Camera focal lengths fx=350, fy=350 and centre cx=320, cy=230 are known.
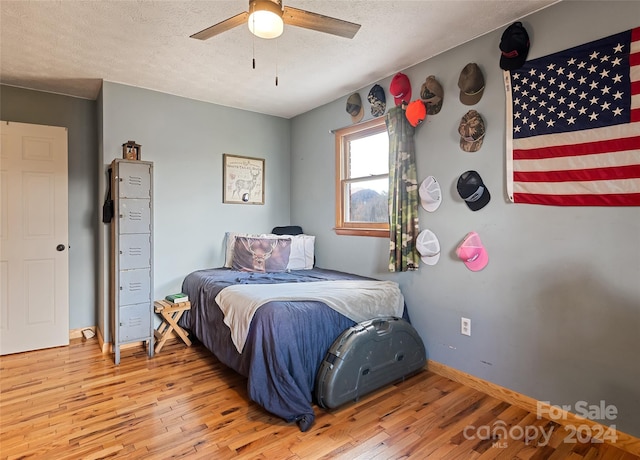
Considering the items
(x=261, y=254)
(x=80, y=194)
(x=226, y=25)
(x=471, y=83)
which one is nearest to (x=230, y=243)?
(x=261, y=254)

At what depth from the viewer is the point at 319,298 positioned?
7.70ft

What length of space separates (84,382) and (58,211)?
5.29ft

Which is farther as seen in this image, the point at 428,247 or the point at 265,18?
the point at 428,247

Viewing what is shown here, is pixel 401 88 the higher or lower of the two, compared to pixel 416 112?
higher

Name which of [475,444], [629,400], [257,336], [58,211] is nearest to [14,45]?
[58,211]

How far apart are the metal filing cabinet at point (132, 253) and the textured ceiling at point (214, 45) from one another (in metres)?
0.82

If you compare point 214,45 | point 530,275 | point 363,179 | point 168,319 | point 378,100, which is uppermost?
point 214,45

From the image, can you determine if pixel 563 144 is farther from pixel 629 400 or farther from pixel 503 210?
pixel 629 400

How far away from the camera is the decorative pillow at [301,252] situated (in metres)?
3.59

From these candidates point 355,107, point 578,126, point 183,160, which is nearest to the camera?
point 578,126

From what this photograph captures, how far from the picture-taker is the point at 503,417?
2.11 metres

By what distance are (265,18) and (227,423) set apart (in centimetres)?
212

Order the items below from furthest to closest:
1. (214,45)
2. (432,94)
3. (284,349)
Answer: (432,94)
(214,45)
(284,349)

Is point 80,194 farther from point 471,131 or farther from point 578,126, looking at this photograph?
point 578,126
